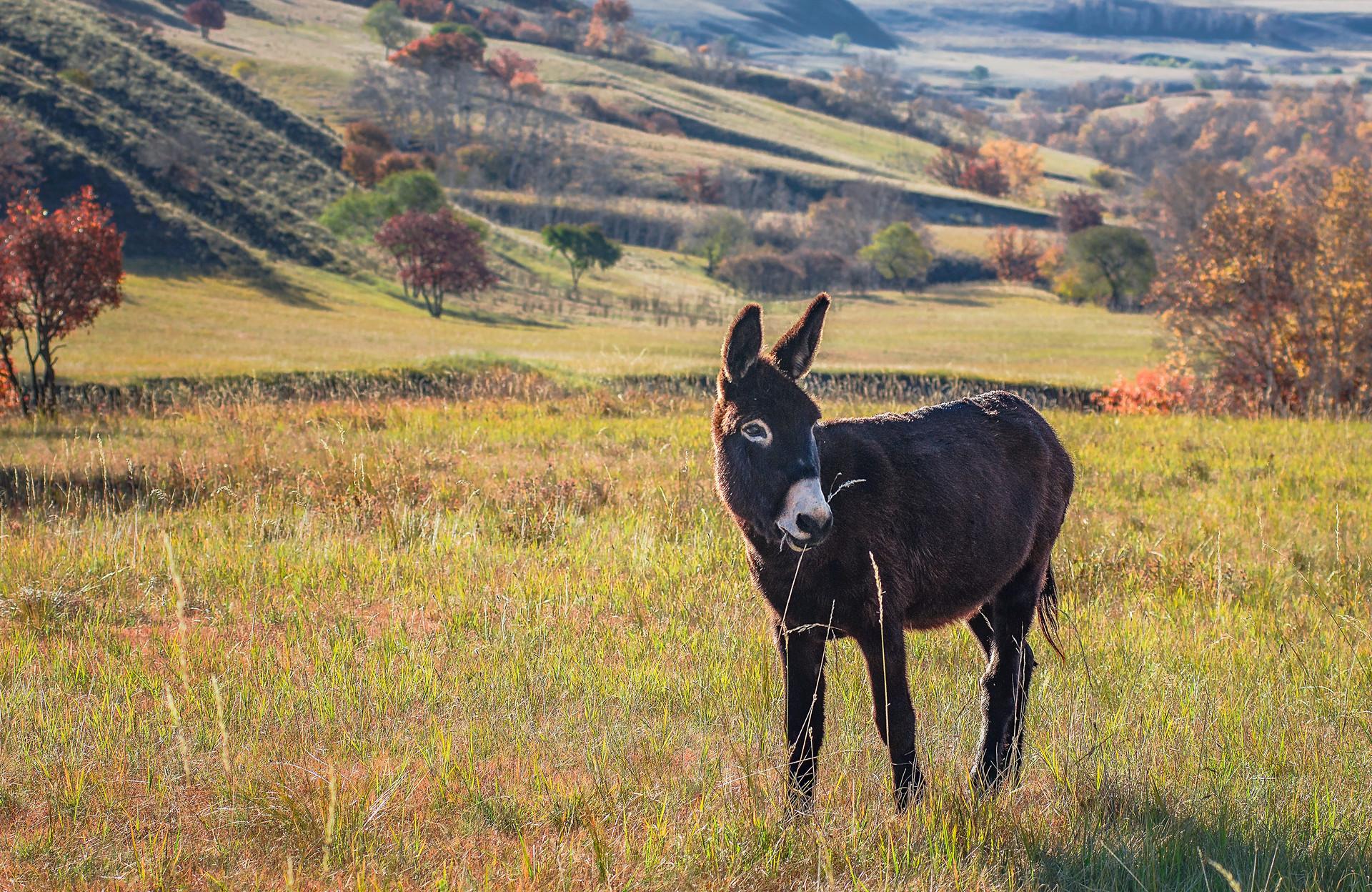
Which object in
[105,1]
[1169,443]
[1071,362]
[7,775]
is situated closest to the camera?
[7,775]

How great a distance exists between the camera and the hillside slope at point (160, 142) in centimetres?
6919

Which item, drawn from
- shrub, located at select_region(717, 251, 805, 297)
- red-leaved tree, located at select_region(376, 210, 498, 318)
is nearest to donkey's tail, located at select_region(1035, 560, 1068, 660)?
red-leaved tree, located at select_region(376, 210, 498, 318)

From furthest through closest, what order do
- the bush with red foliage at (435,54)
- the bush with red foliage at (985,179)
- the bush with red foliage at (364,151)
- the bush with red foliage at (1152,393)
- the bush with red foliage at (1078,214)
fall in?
1. the bush with red foliage at (985,179)
2. the bush with red foliage at (435,54)
3. the bush with red foliage at (1078,214)
4. the bush with red foliage at (364,151)
5. the bush with red foliage at (1152,393)

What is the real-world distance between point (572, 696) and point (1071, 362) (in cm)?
5294

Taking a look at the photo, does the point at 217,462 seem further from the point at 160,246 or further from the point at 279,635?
the point at 160,246

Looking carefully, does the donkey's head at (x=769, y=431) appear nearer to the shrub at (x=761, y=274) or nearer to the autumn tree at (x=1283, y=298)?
the autumn tree at (x=1283, y=298)

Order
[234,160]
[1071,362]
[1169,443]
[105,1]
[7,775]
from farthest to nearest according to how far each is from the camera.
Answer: [105,1], [234,160], [1071,362], [1169,443], [7,775]

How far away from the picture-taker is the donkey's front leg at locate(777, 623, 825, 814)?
163 inches

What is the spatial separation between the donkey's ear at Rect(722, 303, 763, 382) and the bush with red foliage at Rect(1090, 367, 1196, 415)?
21423mm

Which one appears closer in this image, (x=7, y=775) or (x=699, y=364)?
(x=7, y=775)

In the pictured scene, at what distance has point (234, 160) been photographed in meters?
88.8

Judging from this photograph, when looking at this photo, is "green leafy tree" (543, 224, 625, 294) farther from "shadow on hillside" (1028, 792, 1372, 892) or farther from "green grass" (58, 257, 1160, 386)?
"shadow on hillside" (1028, 792, 1372, 892)

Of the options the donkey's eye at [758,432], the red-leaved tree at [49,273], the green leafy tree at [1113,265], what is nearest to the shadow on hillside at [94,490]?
the donkey's eye at [758,432]

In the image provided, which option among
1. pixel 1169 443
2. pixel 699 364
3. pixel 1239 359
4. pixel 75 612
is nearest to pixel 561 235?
pixel 699 364
